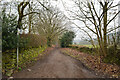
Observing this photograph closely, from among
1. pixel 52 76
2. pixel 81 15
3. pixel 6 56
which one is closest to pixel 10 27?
pixel 6 56

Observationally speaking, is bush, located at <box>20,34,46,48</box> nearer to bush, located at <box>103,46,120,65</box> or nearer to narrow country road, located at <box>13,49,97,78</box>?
narrow country road, located at <box>13,49,97,78</box>

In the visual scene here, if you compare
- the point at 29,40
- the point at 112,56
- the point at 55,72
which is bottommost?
the point at 55,72

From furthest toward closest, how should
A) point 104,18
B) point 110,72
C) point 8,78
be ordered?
point 104,18 → point 110,72 → point 8,78

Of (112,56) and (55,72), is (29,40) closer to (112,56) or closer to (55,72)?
(55,72)

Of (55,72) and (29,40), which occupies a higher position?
(29,40)

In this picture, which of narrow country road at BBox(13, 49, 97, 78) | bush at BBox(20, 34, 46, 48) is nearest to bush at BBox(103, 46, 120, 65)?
narrow country road at BBox(13, 49, 97, 78)

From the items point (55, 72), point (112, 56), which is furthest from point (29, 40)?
point (112, 56)

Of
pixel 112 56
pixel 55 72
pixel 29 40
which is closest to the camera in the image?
pixel 55 72

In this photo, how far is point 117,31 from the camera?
165 inches

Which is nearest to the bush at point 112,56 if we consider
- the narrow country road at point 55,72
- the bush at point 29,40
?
the narrow country road at point 55,72

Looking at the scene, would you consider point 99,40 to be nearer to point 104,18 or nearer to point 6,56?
point 104,18

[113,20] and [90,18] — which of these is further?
[90,18]

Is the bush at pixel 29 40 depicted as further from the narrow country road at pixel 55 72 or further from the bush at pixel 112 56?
the bush at pixel 112 56

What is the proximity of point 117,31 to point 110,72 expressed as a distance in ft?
8.14
